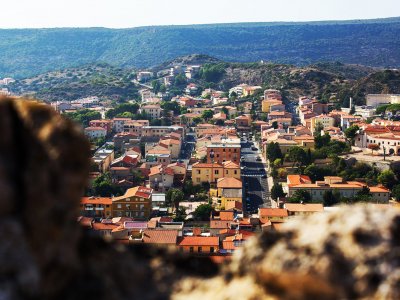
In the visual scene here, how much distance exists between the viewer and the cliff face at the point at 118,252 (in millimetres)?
3498

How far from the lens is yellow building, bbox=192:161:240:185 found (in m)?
36.0

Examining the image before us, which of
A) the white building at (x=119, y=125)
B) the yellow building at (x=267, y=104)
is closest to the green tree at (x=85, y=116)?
the white building at (x=119, y=125)

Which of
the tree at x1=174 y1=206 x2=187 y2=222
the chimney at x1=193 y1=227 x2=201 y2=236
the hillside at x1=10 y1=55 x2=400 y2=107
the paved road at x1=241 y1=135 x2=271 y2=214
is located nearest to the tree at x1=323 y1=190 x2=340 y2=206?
the paved road at x1=241 y1=135 x2=271 y2=214

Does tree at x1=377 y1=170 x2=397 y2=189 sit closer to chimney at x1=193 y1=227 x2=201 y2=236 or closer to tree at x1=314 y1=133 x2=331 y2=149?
tree at x1=314 y1=133 x2=331 y2=149

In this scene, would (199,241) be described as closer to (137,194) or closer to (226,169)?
(137,194)

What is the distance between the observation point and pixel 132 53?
18200 cm

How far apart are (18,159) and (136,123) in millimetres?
48762

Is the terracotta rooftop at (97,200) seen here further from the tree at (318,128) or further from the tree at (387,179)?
the tree at (318,128)

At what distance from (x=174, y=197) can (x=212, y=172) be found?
554 cm

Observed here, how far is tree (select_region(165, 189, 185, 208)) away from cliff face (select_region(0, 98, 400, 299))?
2693 centimetres

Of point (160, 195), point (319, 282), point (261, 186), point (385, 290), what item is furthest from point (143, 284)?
point (261, 186)

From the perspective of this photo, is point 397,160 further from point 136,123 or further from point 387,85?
point 387,85

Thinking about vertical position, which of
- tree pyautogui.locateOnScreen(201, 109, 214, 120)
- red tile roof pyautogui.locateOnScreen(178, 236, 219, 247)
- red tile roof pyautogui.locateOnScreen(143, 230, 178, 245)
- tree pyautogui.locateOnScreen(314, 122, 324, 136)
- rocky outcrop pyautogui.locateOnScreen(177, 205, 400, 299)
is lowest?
tree pyautogui.locateOnScreen(201, 109, 214, 120)

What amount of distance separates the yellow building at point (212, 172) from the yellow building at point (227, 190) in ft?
6.36
